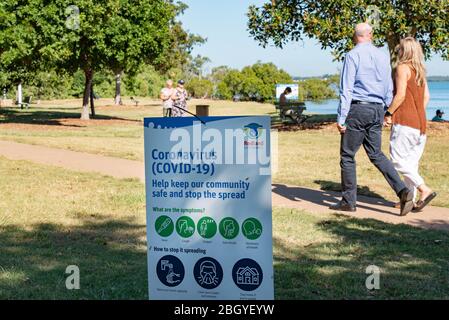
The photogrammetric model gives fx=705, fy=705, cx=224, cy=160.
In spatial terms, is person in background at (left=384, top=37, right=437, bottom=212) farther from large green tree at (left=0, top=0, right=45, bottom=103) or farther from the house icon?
large green tree at (left=0, top=0, right=45, bottom=103)

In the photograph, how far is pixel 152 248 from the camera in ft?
14.3

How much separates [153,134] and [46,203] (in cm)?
502

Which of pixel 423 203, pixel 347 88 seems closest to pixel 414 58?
pixel 347 88

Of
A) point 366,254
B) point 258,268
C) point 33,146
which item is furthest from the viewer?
point 33,146

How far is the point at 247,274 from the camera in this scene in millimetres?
4113

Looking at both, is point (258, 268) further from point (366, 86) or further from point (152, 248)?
point (366, 86)

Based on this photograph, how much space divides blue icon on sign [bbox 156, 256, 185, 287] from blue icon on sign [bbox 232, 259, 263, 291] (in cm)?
36

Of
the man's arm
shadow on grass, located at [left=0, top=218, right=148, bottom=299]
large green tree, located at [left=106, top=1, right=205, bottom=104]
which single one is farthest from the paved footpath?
large green tree, located at [left=106, top=1, right=205, bottom=104]

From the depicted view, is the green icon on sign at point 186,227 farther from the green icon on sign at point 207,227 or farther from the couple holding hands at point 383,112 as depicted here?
the couple holding hands at point 383,112

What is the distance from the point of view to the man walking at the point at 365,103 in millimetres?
7895

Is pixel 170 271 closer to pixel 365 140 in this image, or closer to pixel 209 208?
pixel 209 208

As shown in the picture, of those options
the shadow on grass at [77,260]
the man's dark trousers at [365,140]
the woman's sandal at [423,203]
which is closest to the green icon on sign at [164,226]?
the shadow on grass at [77,260]

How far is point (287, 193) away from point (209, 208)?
227 inches
